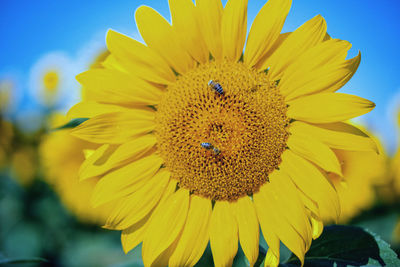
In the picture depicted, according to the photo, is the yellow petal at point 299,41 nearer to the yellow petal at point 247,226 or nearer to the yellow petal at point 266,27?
the yellow petal at point 266,27

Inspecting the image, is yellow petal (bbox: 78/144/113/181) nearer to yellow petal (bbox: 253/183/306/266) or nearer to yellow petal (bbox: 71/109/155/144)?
yellow petal (bbox: 71/109/155/144)

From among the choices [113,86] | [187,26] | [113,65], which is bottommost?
[113,86]

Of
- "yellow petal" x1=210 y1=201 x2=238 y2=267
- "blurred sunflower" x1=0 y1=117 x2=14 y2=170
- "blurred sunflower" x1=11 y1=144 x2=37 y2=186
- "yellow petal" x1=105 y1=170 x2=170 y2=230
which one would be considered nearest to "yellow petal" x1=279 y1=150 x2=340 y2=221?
"yellow petal" x1=210 y1=201 x2=238 y2=267

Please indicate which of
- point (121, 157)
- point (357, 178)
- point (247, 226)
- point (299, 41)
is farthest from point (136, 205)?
point (357, 178)

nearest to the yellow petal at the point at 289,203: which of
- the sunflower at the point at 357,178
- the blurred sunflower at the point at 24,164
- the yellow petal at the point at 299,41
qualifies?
the yellow petal at the point at 299,41

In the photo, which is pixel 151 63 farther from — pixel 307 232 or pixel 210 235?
pixel 307 232

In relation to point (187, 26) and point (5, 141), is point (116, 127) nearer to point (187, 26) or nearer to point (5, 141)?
point (187, 26)
